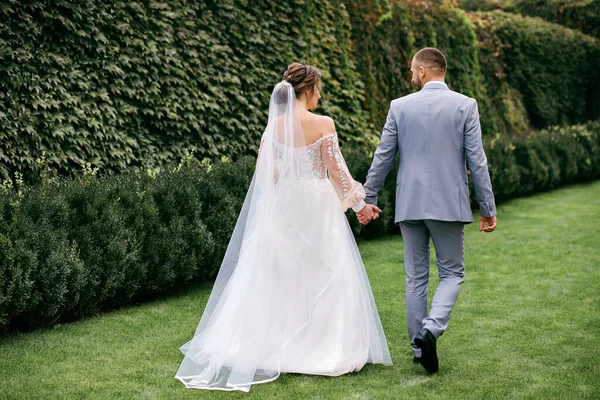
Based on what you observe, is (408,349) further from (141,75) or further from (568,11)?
(568,11)

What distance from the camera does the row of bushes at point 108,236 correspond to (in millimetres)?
4871

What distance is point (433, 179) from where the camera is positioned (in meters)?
4.31

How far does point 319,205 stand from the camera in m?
4.59

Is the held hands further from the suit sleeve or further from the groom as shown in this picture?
the suit sleeve

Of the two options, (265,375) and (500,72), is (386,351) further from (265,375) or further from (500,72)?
(500,72)

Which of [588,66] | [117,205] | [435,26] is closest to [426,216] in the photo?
[117,205]

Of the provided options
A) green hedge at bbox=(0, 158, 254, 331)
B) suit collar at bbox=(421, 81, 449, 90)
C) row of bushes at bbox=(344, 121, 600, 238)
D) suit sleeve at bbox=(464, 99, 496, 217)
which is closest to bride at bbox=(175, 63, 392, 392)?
suit collar at bbox=(421, 81, 449, 90)

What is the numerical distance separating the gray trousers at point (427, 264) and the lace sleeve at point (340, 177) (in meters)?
0.34

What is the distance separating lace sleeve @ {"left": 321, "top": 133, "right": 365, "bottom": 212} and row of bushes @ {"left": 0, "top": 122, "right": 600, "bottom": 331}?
1.88 metres

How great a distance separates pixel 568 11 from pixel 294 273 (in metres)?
17.7

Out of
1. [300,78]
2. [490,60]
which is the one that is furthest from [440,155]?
[490,60]

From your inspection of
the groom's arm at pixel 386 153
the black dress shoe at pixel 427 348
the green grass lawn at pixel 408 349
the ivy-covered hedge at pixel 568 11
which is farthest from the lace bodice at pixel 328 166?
the ivy-covered hedge at pixel 568 11

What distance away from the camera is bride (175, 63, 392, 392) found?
430 cm

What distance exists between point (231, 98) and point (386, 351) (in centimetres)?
464
